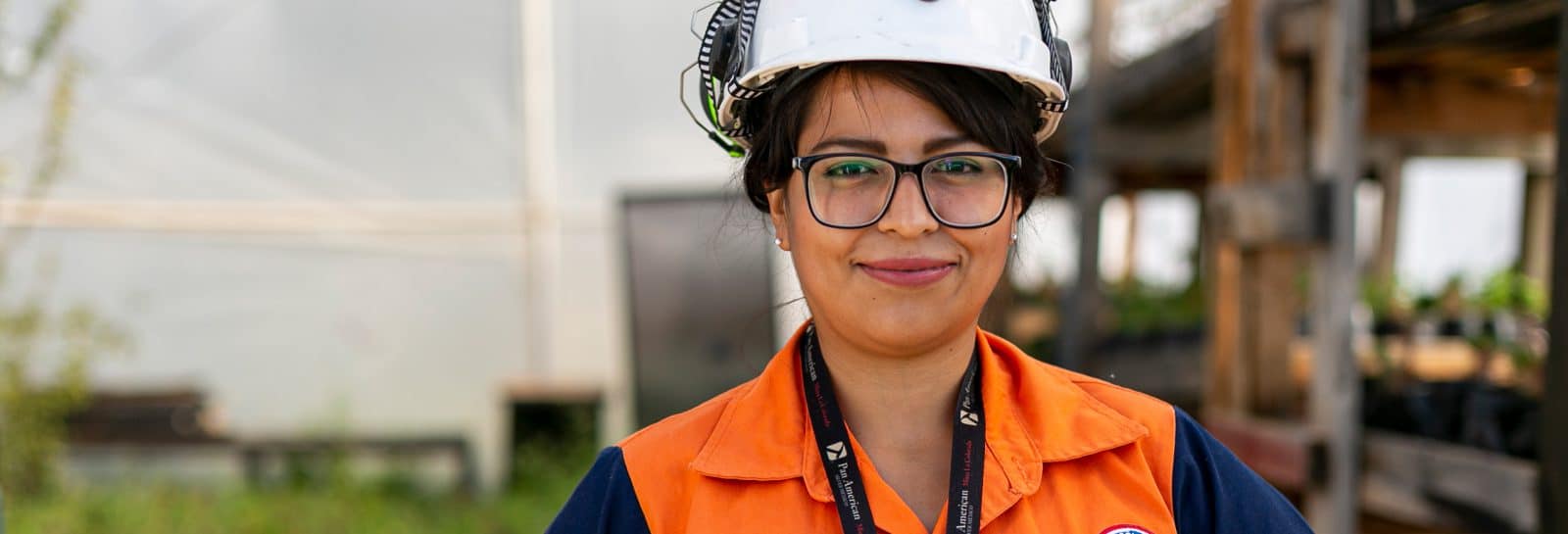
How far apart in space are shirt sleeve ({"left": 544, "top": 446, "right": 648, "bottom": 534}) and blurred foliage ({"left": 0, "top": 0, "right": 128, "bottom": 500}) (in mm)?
4286

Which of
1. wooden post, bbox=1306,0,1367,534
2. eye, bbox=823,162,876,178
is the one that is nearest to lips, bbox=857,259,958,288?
eye, bbox=823,162,876,178

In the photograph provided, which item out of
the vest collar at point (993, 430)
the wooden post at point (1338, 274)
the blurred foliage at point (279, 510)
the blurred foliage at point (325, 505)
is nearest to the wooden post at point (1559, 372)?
the vest collar at point (993, 430)

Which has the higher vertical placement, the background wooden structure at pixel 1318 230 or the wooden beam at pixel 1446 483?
the background wooden structure at pixel 1318 230

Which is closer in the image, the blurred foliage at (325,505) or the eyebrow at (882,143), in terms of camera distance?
the eyebrow at (882,143)

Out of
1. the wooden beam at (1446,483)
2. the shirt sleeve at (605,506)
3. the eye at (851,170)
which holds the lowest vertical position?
the wooden beam at (1446,483)

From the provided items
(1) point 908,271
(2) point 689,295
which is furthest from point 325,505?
(1) point 908,271

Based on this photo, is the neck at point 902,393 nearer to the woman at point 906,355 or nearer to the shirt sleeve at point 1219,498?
the woman at point 906,355

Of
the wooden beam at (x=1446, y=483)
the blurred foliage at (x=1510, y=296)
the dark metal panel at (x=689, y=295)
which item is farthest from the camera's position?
the blurred foliage at (x=1510, y=296)

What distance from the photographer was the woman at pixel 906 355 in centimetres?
143

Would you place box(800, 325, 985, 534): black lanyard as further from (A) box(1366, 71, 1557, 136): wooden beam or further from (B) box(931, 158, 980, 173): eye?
(A) box(1366, 71, 1557, 136): wooden beam

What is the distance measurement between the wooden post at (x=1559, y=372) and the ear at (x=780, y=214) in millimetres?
1275

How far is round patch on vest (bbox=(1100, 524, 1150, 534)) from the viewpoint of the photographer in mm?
1422

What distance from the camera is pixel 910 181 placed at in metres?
1.44

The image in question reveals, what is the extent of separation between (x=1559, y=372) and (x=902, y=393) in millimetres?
1173
